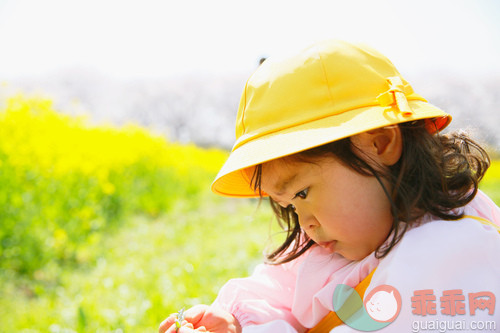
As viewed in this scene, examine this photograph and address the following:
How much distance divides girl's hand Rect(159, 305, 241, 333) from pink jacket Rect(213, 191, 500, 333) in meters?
0.04

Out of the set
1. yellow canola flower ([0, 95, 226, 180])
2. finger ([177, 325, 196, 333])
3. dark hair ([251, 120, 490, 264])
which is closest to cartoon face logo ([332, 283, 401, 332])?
dark hair ([251, 120, 490, 264])

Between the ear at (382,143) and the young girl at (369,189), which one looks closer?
the young girl at (369,189)

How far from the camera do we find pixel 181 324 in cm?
122

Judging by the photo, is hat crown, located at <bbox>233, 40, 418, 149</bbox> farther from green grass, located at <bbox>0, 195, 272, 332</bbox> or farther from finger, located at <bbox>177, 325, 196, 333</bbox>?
green grass, located at <bbox>0, 195, 272, 332</bbox>

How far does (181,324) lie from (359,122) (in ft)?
2.68

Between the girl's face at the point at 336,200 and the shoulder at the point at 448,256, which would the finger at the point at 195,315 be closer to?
the girl's face at the point at 336,200

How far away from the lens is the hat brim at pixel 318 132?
948 mm

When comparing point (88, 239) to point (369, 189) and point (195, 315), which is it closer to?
point (195, 315)

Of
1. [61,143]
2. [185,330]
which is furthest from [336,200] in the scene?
[61,143]

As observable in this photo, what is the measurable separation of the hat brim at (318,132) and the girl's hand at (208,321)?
1.69ft

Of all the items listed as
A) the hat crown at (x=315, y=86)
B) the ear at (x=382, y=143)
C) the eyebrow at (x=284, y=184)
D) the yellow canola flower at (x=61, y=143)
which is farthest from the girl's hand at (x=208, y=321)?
the yellow canola flower at (x=61, y=143)

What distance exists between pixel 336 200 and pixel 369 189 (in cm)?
10

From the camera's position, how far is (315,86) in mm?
Answer: 1030

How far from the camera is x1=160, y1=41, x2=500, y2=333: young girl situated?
0.88 m
